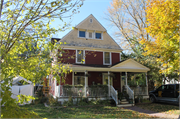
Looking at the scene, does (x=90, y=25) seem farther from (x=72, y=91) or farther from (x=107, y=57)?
(x=72, y=91)

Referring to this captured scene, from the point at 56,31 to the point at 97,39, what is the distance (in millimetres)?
13628

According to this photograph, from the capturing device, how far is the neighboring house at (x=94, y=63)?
13966 millimetres

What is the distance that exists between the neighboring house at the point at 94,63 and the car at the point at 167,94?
105cm

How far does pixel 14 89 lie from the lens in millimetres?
14430

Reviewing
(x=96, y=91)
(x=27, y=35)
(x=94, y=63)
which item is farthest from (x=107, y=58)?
(x=27, y=35)

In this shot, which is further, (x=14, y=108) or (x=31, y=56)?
(x=31, y=56)

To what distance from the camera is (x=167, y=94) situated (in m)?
13.1

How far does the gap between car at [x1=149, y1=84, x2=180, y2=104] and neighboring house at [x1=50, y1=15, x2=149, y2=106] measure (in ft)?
3.44

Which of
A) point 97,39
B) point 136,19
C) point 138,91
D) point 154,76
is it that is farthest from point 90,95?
point 136,19

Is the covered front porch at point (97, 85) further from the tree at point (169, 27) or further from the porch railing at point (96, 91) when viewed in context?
the tree at point (169, 27)

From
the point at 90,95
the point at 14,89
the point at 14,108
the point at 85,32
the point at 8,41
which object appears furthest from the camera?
the point at 85,32

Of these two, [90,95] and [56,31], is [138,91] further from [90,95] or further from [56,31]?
[56,31]

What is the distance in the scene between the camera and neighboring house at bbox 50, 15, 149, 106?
550 inches

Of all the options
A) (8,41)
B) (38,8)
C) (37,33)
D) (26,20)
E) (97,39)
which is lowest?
(8,41)
